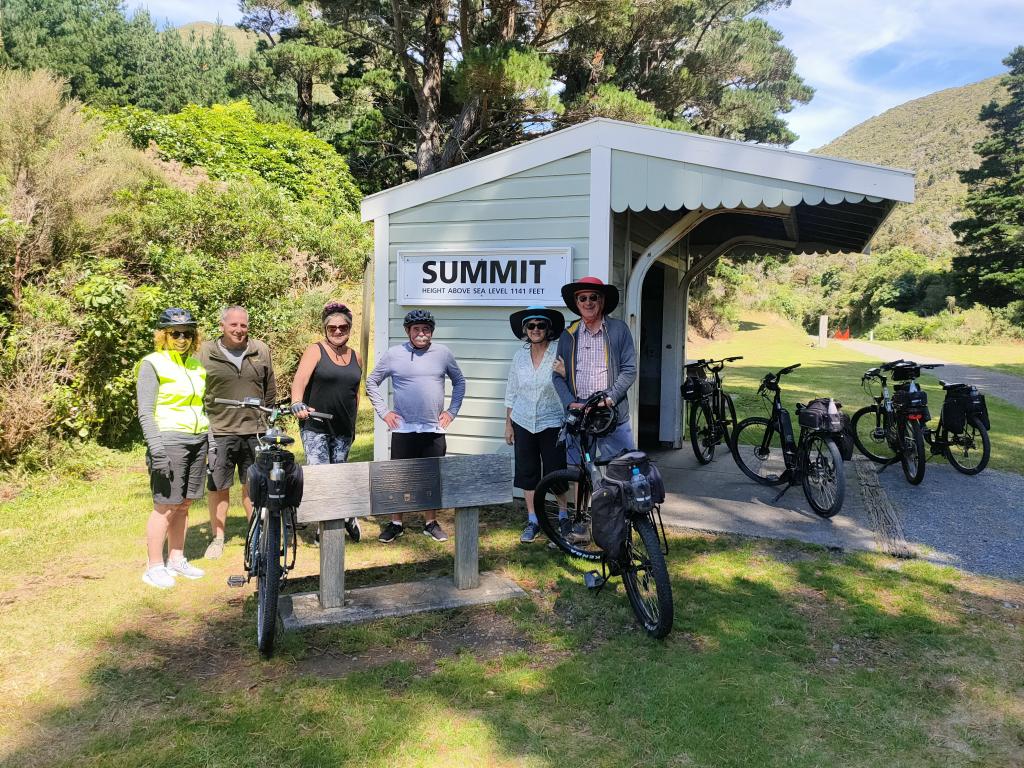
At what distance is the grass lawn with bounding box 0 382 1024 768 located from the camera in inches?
109

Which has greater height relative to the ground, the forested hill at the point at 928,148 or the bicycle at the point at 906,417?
the forested hill at the point at 928,148

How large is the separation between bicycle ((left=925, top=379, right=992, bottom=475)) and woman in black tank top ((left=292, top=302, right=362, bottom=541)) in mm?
5544

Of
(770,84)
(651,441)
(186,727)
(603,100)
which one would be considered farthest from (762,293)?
(186,727)

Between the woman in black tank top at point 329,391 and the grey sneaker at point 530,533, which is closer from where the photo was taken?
the woman in black tank top at point 329,391

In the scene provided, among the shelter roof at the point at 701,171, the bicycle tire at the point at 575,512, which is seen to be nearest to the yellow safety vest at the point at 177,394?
the bicycle tire at the point at 575,512

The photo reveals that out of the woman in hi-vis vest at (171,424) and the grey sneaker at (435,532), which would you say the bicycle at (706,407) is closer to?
the grey sneaker at (435,532)

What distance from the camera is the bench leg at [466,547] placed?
4219mm

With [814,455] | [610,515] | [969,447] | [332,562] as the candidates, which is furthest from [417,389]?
[969,447]

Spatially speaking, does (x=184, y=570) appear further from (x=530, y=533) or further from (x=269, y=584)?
(x=530, y=533)

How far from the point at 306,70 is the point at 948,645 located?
63.0 ft

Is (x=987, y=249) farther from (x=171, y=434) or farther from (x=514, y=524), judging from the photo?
(x=171, y=434)

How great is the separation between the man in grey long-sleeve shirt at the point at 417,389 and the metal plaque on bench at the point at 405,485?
2.72ft

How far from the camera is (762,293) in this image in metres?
48.1

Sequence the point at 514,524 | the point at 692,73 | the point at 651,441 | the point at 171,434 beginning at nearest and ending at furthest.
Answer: the point at 171,434
the point at 514,524
the point at 651,441
the point at 692,73
